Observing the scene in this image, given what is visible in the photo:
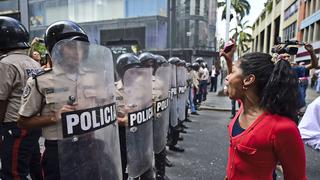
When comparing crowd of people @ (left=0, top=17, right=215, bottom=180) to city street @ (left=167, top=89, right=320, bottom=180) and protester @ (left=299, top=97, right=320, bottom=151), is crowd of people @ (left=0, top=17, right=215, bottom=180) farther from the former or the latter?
protester @ (left=299, top=97, right=320, bottom=151)

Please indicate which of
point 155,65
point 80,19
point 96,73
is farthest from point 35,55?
point 80,19

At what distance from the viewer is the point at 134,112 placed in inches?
90.4

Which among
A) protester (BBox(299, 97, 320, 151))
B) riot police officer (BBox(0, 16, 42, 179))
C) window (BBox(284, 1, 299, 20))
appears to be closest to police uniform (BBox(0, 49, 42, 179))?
riot police officer (BBox(0, 16, 42, 179))

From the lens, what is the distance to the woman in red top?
1.33m

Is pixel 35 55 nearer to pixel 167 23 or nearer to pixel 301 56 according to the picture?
pixel 167 23

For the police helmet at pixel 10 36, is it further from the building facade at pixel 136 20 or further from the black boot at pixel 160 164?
A: the building facade at pixel 136 20

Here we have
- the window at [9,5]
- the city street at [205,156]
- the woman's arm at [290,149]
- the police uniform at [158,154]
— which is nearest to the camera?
the woman's arm at [290,149]

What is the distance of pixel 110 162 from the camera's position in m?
1.81

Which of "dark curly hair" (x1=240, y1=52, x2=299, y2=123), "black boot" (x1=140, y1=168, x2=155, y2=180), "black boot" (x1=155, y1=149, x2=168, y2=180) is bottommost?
"black boot" (x1=155, y1=149, x2=168, y2=180)

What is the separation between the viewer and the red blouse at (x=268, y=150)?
1314 millimetres

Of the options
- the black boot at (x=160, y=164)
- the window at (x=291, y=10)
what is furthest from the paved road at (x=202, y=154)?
the window at (x=291, y=10)

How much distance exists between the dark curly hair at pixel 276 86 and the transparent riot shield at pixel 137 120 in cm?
106

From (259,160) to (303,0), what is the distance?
89.1 feet

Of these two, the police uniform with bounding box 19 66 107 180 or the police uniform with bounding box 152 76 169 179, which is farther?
the police uniform with bounding box 152 76 169 179
